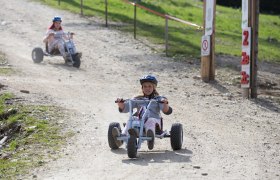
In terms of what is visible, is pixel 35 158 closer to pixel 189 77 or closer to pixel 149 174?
pixel 149 174

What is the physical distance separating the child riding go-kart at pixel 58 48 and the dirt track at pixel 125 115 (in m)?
0.30

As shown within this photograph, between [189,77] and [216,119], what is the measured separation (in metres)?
5.40

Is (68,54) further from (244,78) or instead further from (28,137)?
(28,137)

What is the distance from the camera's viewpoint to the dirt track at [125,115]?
10281 mm

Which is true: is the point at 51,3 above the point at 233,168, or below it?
above

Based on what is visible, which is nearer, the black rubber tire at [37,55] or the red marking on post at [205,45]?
the red marking on post at [205,45]

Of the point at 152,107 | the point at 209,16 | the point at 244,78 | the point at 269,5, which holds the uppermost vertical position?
the point at 269,5

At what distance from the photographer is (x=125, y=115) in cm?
1430

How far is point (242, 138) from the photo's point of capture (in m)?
12.5

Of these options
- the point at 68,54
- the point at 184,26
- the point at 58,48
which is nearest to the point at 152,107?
the point at 68,54

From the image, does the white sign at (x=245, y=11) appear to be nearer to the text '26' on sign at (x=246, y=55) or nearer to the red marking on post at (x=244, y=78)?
the text '26' on sign at (x=246, y=55)

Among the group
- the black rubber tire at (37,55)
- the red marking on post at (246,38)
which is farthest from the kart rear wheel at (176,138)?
the black rubber tire at (37,55)

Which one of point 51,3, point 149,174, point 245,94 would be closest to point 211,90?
point 245,94

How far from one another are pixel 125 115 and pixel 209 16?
5.52 m
